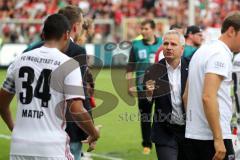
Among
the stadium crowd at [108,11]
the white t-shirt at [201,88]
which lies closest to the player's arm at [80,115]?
the white t-shirt at [201,88]

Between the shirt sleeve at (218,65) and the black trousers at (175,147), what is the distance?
5.84 feet

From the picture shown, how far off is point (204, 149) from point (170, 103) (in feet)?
4.60

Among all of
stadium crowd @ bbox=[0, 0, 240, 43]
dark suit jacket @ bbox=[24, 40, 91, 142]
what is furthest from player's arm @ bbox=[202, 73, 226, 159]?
stadium crowd @ bbox=[0, 0, 240, 43]

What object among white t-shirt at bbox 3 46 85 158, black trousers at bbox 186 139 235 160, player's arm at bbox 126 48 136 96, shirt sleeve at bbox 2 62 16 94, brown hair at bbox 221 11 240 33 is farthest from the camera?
player's arm at bbox 126 48 136 96

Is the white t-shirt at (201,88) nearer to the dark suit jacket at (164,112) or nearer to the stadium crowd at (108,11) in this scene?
the dark suit jacket at (164,112)

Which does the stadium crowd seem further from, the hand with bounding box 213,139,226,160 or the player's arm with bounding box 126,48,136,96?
the hand with bounding box 213,139,226,160

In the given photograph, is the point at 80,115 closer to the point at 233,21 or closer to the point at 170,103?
the point at 233,21

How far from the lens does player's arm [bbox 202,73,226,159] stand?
611cm

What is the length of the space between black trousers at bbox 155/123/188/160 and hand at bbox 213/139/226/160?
62.1 inches

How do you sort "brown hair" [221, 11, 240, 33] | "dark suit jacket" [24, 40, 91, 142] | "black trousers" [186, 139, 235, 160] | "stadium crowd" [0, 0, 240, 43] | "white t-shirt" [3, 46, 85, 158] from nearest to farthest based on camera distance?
"white t-shirt" [3, 46, 85, 158] < "brown hair" [221, 11, 240, 33] < "black trousers" [186, 139, 235, 160] < "dark suit jacket" [24, 40, 91, 142] < "stadium crowd" [0, 0, 240, 43]

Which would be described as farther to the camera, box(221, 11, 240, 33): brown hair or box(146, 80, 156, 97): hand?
box(146, 80, 156, 97): hand

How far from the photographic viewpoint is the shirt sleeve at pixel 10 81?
606 cm

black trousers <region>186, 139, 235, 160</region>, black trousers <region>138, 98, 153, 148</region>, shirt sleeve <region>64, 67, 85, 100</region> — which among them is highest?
shirt sleeve <region>64, 67, 85, 100</region>

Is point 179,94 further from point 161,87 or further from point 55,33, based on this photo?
point 55,33
